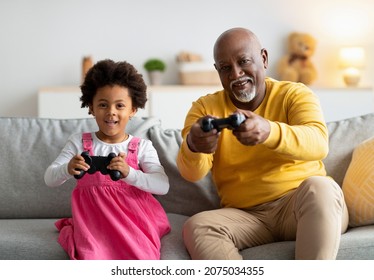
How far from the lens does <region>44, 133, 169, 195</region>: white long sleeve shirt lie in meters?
1.67

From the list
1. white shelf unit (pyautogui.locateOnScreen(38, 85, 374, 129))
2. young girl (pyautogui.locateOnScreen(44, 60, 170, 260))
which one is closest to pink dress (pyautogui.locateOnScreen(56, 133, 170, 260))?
young girl (pyautogui.locateOnScreen(44, 60, 170, 260))

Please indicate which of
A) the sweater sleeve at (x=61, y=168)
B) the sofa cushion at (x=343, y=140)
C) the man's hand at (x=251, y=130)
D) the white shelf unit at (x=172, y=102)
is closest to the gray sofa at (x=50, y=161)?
the sofa cushion at (x=343, y=140)

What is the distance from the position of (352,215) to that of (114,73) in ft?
2.71

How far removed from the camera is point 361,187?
179 centimetres

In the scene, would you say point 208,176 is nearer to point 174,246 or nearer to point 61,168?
point 174,246

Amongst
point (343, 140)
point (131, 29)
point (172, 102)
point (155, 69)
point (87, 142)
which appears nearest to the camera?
point (87, 142)

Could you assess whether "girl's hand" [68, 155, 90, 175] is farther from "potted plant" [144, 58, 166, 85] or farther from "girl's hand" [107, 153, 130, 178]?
"potted plant" [144, 58, 166, 85]

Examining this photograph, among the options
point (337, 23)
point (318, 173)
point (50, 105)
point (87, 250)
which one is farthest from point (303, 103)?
point (337, 23)

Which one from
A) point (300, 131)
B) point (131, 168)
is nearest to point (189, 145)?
point (131, 168)

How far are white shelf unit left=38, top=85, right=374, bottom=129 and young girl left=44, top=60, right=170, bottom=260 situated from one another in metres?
2.32

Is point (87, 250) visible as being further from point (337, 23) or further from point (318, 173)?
point (337, 23)

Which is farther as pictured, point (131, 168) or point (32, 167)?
point (32, 167)

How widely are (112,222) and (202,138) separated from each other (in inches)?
14.6

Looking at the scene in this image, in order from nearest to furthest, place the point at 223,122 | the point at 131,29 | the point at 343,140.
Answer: the point at 223,122
the point at 343,140
the point at 131,29
